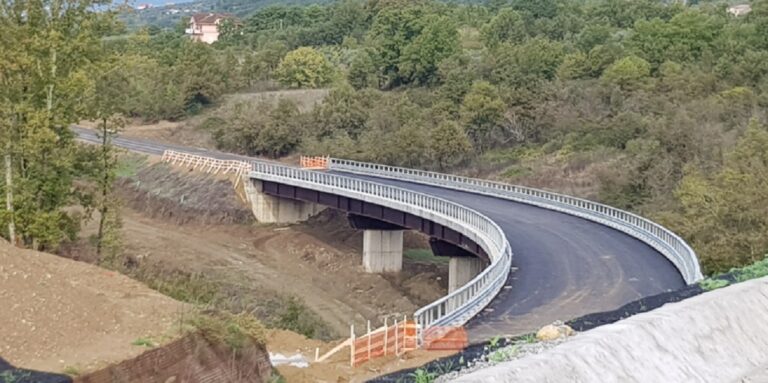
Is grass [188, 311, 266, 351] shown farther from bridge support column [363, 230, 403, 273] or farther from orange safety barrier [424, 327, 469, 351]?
bridge support column [363, 230, 403, 273]

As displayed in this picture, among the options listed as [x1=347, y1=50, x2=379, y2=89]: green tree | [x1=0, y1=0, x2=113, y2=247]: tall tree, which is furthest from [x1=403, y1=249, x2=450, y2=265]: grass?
[x1=347, y1=50, x2=379, y2=89]: green tree

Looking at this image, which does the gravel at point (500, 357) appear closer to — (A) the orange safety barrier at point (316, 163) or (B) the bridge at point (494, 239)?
(B) the bridge at point (494, 239)

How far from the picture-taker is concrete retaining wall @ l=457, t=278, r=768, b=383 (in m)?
8.98

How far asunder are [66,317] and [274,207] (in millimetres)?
44889

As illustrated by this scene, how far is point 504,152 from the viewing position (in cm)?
7131

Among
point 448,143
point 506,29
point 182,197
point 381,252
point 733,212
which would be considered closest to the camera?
point 733,212

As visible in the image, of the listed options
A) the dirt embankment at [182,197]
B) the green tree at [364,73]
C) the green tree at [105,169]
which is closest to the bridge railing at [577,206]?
the dirt embankment at [182,197]

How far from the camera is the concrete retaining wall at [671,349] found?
29.5 ft

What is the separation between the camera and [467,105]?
7250 cm

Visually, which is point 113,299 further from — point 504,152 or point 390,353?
point 504,152

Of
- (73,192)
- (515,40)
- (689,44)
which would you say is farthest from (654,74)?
(73,192)

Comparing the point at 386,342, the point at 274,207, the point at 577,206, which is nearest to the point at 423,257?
the point at 577,206

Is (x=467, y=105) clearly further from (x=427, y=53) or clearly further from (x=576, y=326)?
(x=576, y=326)

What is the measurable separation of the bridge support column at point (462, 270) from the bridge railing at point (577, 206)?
542 cm
